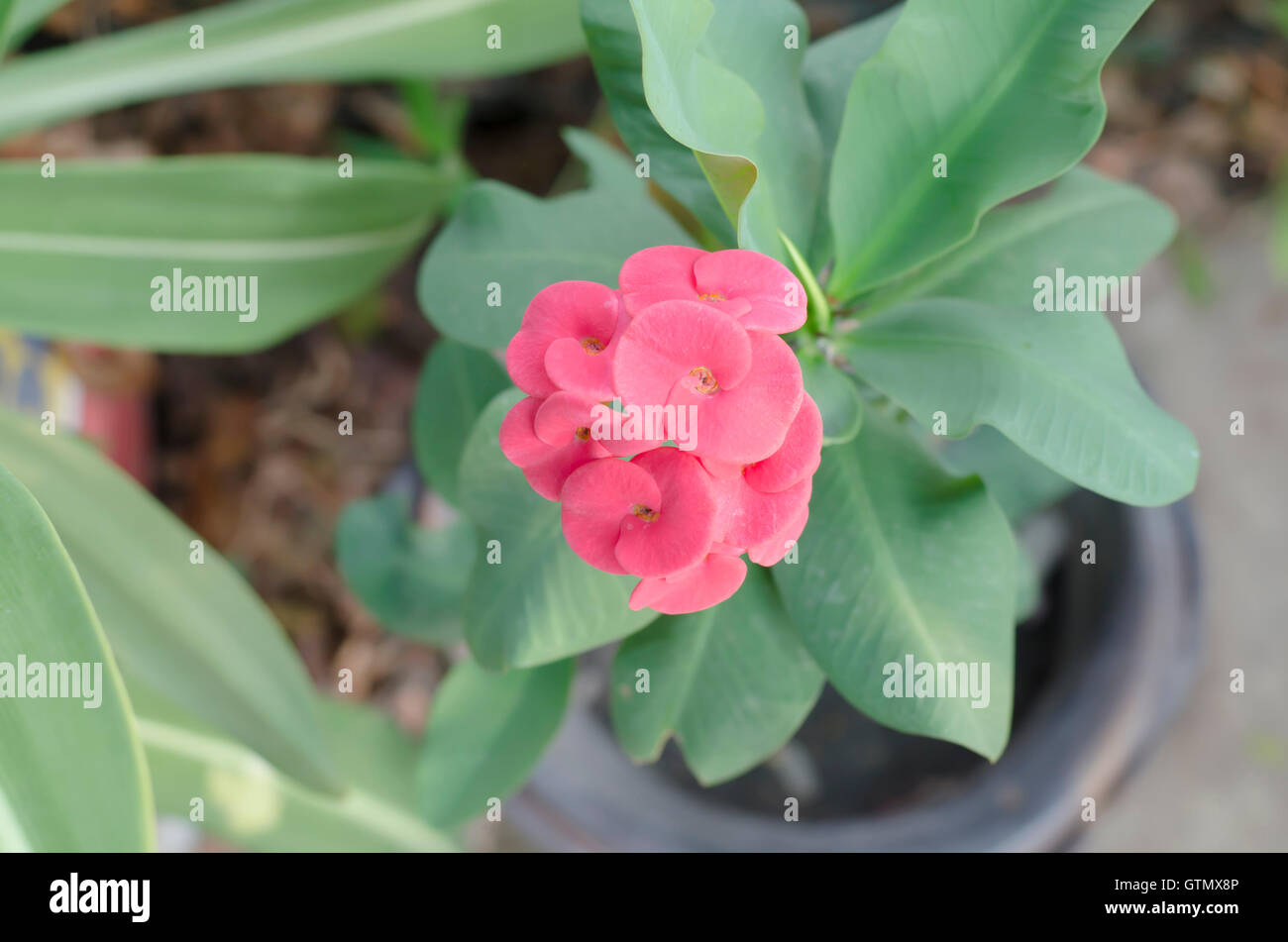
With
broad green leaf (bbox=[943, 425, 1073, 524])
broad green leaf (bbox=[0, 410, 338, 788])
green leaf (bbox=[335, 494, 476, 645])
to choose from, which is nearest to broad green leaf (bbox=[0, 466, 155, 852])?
broad green leaf (bbox=[0, 410, 338, 788])

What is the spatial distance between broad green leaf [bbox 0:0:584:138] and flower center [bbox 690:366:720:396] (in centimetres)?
82

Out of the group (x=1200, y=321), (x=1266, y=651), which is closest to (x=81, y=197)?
(x=1200, y=321)

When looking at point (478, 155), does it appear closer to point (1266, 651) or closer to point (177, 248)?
point (177, 248)

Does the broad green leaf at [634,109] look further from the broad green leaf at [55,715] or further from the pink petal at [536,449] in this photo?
the broad green leaf at [55,715]

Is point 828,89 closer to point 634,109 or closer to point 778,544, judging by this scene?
point 634,109

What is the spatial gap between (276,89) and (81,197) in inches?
26.1

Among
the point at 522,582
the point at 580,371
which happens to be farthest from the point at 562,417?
the point at 522,582

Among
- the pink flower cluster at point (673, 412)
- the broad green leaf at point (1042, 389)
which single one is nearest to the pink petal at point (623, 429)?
the pink flower cluster at point (673, 412)

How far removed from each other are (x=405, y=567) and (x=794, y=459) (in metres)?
0.70

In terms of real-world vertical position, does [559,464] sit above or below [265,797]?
above

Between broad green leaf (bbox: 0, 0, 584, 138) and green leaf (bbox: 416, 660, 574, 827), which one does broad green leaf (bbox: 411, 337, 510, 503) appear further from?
broad green leaf (bbox: 0, 0, 584, 138)

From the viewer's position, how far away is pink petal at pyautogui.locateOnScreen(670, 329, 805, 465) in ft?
1.60

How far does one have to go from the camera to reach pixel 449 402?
3.12 ft

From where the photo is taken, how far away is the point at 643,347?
48 centimetres
